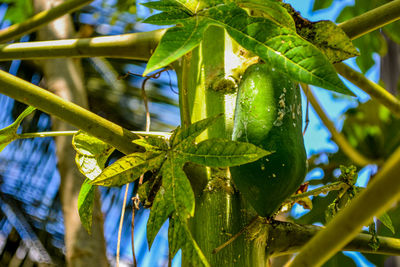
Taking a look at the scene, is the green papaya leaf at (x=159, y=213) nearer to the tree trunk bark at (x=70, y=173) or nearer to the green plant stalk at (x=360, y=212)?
the green plant stalk at (x=360, y=212)

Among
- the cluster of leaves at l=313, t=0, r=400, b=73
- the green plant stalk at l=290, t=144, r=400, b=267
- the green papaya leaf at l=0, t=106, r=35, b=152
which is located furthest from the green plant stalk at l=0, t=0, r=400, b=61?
the cluster of leaves at l=313, t=0, r=400, b=73

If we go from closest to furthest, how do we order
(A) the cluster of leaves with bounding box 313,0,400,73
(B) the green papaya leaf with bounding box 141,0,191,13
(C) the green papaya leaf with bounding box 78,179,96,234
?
1. (B) the green papaya leaf with bounding box 141,0,191,13
2. (C) the green papaya leaf with bounding box 78,179,96,234
3. (A) the cluster of leaves with bounding box 313,0,400,73

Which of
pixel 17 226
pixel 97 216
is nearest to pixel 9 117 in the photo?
pixel 17 226

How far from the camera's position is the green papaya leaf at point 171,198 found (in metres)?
0.68

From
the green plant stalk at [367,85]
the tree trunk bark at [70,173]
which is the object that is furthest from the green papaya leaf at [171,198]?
the tree trunk bark at [70,173]

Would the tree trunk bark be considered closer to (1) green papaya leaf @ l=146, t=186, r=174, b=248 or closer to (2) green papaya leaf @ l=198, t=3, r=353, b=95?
(1) green papaya leaf @ l=146, t=186, r=174, b=248

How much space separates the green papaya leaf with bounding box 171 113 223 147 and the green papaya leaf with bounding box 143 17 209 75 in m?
0.10

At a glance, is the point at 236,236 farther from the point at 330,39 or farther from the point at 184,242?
the point at 330,39

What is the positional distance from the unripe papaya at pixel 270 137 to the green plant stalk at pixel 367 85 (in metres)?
0.35

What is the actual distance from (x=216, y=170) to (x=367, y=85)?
457 mm

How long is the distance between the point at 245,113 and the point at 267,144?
0.18ft

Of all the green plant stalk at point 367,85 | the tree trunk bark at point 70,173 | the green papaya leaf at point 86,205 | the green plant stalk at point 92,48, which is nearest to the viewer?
the green papaya leaf at point 86,205

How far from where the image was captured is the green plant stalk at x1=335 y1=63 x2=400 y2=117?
104 cm

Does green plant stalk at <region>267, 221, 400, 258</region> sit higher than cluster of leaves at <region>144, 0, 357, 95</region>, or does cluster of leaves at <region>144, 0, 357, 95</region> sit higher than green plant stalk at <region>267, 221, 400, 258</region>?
cluster of leaves at <region>144, 0, 357, 95</region>
